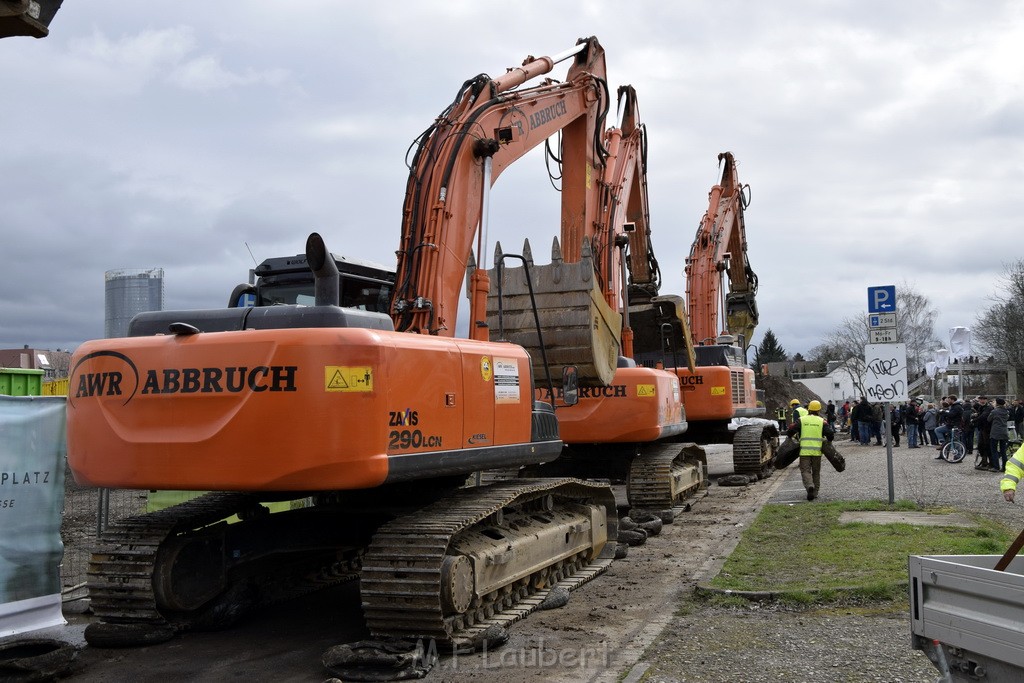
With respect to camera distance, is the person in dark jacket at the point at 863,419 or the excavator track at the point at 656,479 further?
the person in dark jacket at the point at 863,419

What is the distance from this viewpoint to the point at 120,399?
251 inches

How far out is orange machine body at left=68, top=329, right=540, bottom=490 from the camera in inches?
235

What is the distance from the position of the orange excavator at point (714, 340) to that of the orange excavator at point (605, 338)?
5.55 feet

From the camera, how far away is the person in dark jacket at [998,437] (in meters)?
19.6

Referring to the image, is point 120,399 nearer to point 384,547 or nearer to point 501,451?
point 384,547

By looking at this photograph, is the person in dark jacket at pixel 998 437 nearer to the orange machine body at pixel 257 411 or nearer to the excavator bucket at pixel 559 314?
the excavator bucket at pixel 559 314

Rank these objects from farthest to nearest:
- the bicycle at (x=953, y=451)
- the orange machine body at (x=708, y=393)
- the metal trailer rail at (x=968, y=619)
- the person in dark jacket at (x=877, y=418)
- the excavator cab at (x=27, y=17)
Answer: the person in dark jacket at (x=877, y=418)
the bicycle at (x=953, y=451)
the orange machine body at (x=708, y=393)
the metal trailer rail at (x=968, y=619)
the excavator cab at (x=27, y=17)

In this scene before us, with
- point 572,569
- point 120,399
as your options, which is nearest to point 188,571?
point 120,399

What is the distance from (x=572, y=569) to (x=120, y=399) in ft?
15.3

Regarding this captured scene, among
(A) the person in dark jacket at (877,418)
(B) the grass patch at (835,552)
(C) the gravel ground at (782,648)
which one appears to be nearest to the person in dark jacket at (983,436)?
(B) the grass patch at (835,552)

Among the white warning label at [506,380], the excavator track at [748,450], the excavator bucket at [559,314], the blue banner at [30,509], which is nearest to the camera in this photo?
the blue banner at [30,509]

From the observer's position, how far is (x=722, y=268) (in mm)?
21969

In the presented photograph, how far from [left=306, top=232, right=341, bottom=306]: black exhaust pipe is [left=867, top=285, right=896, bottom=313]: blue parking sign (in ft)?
29.6

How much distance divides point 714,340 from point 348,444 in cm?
1588
